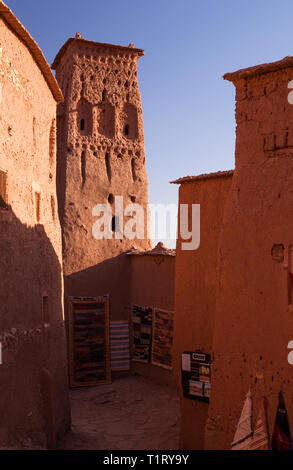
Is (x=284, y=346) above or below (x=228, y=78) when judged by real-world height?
below

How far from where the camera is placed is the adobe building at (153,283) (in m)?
15.0

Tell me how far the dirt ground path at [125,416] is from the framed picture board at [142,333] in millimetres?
726

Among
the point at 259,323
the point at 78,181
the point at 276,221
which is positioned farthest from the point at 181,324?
the point at 78,181

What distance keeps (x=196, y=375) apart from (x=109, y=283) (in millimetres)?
7286

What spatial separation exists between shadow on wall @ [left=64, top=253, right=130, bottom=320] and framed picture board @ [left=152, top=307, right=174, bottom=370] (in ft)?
5.28

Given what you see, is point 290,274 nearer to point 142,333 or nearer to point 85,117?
point 142,333

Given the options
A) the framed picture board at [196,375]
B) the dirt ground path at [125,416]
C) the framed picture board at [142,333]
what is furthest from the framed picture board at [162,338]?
the framed picture board at [196,375]

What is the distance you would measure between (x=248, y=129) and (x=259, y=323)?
118 inches

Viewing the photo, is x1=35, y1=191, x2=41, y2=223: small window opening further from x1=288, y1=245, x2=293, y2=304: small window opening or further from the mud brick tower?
x1=288, y1=245, x2=293, y2=304: small window opening

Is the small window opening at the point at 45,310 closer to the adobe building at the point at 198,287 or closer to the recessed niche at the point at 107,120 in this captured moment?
the adobe building at the point at 198,287

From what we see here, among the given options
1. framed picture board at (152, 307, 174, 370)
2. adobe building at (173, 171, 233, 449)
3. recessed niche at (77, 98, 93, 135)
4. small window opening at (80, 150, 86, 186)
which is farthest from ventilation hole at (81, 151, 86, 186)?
adobe building at (173, 171, 233, 449)
